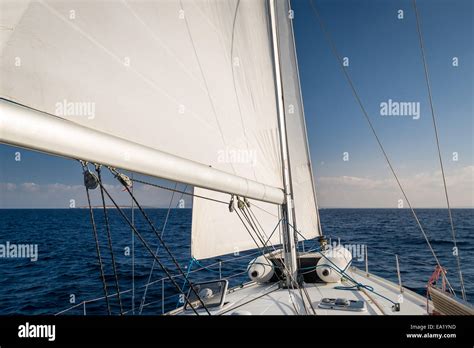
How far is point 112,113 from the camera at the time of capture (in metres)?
2.25

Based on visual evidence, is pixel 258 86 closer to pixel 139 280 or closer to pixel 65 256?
pixel 139 280

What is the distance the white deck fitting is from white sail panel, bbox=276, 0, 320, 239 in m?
1.96

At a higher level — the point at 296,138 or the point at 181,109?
the point at 296,138

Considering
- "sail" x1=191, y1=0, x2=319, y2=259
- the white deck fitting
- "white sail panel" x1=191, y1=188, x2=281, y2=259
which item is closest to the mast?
"white sail panel" x1=191, y1=188, x2=281, y2=259

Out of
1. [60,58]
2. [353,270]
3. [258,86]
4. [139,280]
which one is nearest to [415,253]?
[353,270]

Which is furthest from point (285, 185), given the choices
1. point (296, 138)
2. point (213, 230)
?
point (296, 138)

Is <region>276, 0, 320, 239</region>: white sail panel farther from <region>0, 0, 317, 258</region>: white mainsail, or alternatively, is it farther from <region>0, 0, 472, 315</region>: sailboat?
<region>0, 0, 317, 258</region>: white mainsail

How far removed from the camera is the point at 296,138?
793cm

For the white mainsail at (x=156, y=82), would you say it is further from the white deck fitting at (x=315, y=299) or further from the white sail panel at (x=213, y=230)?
the white deck fitting at (x=315, y=299)

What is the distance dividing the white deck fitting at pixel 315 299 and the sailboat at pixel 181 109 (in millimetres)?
31

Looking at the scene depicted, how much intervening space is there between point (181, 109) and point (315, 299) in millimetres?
3618

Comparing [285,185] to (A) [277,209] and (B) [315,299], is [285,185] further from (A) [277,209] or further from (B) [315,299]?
(B) [315,299]

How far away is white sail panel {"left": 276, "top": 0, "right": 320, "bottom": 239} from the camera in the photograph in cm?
734
